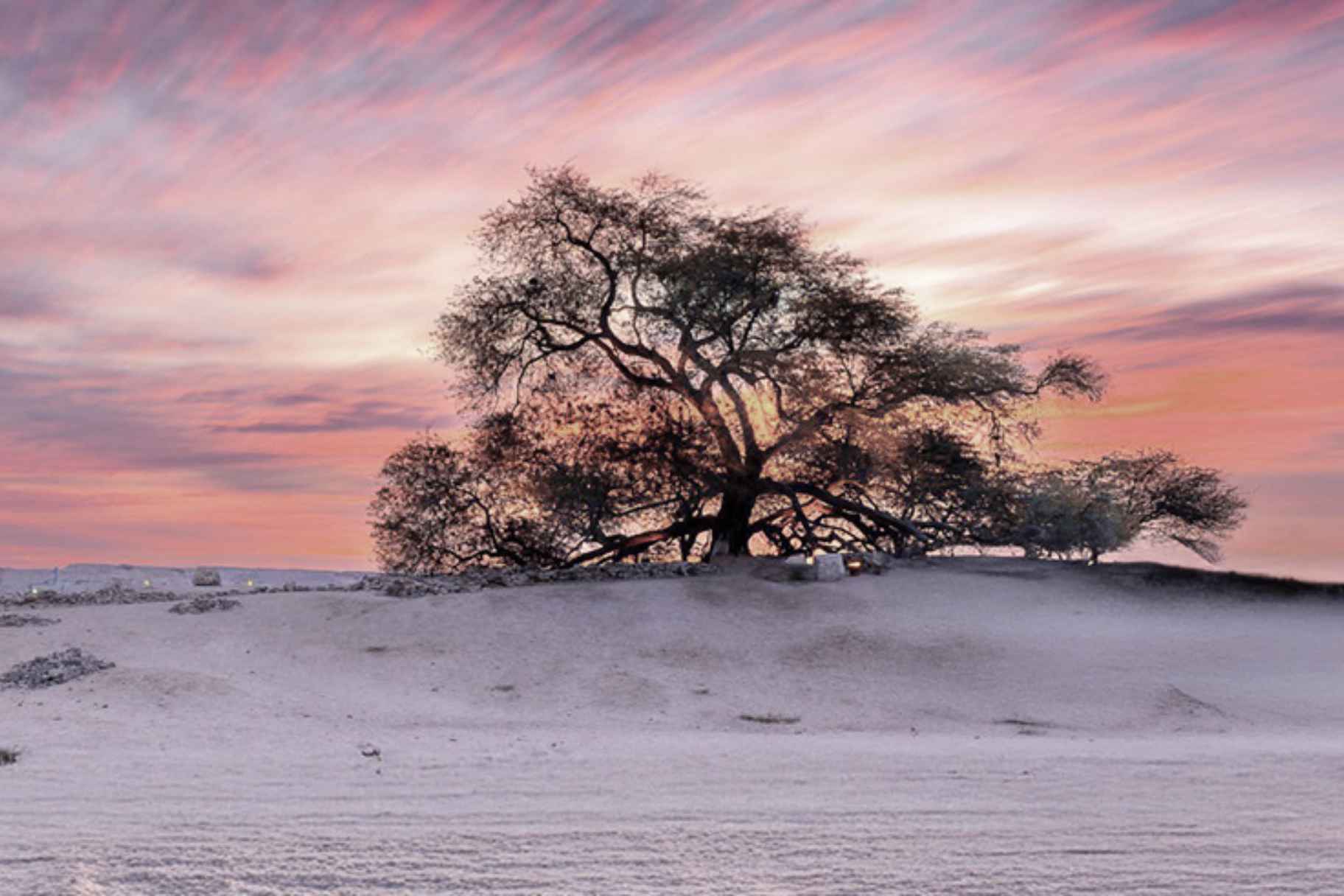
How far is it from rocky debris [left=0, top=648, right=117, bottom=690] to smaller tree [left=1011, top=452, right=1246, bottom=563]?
14.3 m

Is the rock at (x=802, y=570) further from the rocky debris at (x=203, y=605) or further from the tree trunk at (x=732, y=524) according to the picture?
the rocky debris at (x=203, y=605)

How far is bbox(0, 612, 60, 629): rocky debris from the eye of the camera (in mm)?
15516

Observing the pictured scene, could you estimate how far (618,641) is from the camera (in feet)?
48.8

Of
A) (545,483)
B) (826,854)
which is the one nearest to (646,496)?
(545,483)

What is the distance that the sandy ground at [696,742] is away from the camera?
6.27 m

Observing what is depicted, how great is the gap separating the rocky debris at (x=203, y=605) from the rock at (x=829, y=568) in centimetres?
831

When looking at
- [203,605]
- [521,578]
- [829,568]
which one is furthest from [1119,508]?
[203,605]

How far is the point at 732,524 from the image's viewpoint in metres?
20.8

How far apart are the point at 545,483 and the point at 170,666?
8120 mm

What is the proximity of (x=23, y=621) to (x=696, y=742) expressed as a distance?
10.2 metres

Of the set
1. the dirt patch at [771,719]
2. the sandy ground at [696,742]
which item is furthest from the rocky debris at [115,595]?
the dirt patch at [771,719]

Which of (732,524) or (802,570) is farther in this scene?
(732,524)

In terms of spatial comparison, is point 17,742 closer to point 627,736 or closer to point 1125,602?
point 627,736

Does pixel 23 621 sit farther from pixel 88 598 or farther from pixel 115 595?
pixel 115 595
